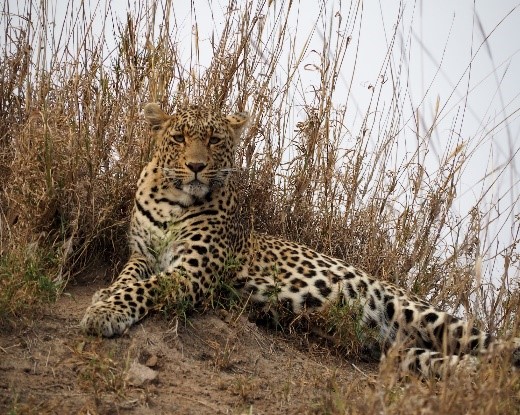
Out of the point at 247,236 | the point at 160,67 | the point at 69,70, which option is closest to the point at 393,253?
the point at 247,236

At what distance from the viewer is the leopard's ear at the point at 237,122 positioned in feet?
20.9

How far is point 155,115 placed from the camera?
6207 millimetres

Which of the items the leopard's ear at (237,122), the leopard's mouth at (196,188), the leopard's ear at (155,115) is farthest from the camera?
the leopard's ear at (237,122)

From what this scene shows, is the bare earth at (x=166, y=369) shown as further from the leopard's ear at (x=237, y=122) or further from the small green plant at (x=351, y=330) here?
the leopard's ear at (x=237, y=122)

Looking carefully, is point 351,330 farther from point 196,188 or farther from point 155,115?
point 155,115

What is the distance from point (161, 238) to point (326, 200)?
172 cm

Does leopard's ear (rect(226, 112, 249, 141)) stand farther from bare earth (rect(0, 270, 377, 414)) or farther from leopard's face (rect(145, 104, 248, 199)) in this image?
bare earth (rect(0, 270, 377, 414))

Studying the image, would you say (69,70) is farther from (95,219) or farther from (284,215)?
(284,215)

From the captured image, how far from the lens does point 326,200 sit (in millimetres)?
7215

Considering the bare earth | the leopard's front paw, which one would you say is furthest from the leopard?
the leopard's front paw

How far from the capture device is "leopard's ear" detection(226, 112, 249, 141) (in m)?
6.37

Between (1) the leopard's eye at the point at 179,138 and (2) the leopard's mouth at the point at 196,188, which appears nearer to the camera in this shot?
(2) the leopard's mouth at the point at 196,188

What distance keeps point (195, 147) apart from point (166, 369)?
1.68m

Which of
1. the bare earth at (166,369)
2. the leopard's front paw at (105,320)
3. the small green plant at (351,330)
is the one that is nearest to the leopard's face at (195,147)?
the bare earth at (166,369)
